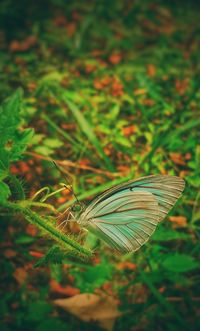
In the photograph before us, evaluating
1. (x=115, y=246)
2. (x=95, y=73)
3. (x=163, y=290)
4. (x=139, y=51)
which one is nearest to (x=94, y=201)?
(x=115, y=246)

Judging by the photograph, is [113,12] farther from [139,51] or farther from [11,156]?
[11,156]

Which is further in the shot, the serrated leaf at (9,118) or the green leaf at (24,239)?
the green leaf at (24,239)

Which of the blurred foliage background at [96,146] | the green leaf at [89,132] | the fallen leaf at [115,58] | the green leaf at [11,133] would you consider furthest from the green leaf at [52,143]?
the fallen leaf at [115,58]

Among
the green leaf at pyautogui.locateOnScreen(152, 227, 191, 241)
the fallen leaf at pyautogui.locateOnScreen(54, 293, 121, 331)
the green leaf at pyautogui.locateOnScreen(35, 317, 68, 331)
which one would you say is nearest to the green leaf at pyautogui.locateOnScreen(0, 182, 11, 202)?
the green leaf at pyautogui.locateOnScreen(35, 317, 68, 331)

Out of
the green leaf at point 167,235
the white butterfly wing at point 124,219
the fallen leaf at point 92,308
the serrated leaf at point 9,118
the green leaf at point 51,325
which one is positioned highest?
the serrated leaf at point 9,118

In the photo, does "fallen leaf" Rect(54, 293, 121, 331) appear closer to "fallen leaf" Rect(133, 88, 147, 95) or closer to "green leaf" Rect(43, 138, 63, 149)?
"green leaf" Rect(43, 138, 63, 149)

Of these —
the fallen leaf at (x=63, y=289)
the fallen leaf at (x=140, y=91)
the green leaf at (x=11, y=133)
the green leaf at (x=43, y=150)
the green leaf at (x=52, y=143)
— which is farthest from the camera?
the fallen leaf at (x=140, y=91)

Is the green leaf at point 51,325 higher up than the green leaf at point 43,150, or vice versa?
the green leaf at point 43,150

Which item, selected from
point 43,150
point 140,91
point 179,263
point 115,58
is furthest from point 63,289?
point 115,58

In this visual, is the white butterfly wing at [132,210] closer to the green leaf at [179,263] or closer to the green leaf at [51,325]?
the green leaf at [179,263]
